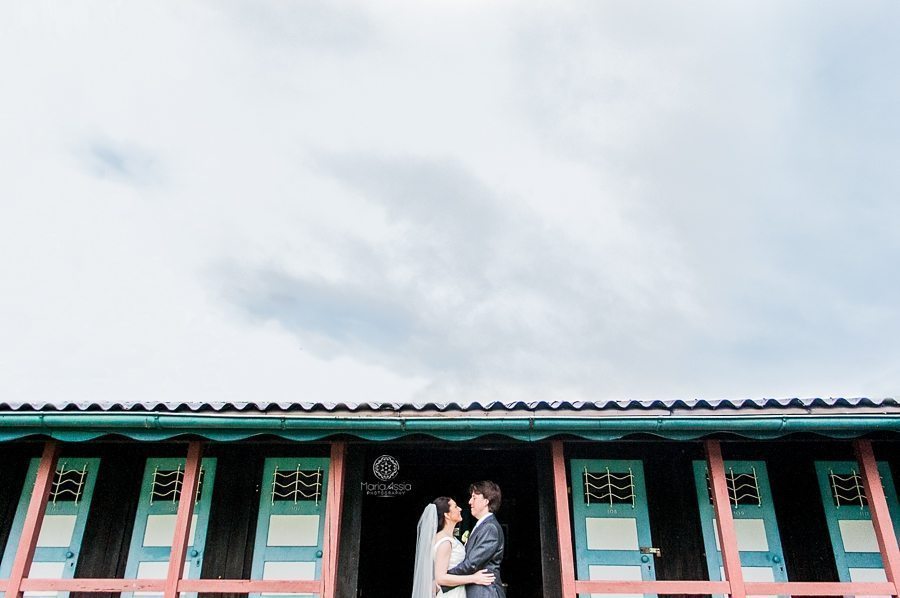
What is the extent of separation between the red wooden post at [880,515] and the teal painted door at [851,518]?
0.95 m

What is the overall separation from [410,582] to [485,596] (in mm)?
4046

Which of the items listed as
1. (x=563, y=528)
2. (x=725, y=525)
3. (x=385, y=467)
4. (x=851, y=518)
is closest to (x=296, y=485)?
(x=385, y=467)

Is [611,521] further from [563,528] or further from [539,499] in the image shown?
[563,528]

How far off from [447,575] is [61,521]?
4.45 metres

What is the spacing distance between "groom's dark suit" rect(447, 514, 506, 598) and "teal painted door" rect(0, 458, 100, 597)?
14.0 feet

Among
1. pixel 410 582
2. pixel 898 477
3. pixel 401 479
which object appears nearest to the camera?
pixel 898 477

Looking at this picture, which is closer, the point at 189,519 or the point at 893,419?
the point at 893,419

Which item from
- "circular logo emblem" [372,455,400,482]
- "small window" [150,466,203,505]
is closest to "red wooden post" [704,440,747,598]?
"circular logo emblem" [372,455,400,482]

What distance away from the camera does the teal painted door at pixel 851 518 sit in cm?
650

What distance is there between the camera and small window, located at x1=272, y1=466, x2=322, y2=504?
22.9 feet

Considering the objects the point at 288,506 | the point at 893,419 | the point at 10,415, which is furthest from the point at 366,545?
the point at 893,419

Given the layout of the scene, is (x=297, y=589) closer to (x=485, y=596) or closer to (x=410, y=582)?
(x=485, y=596)

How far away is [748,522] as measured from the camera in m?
6.69

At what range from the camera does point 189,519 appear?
5777mm
